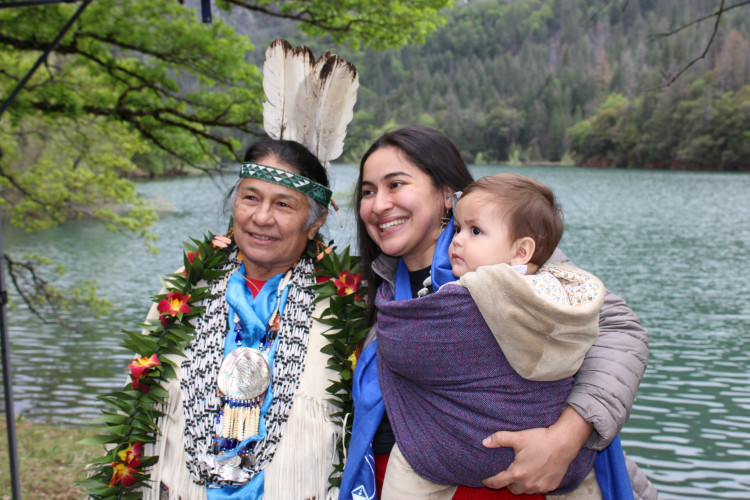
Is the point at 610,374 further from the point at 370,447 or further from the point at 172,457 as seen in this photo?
the point at 172,457

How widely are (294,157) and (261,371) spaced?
927mm

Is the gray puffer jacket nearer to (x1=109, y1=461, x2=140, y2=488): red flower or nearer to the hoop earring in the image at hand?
the hoop earring

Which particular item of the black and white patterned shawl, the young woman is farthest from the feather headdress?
the black and white patterned shawl

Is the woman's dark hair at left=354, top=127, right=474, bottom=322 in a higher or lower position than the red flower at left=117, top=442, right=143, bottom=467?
higher

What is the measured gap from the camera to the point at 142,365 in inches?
101

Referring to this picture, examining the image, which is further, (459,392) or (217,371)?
(217,371)

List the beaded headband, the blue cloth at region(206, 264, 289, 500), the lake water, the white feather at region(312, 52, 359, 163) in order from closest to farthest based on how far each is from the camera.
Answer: the blue cloth at region(206, 264, 289, 500), the beaded headband, the white feather at region(312, 52, 359, 163), the lake water

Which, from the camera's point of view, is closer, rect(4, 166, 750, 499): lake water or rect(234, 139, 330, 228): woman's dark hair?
rect(234, 139, 330, 228): woman's dark hair

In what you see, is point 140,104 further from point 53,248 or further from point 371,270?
point 53,248

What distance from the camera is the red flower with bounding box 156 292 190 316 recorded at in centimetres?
266

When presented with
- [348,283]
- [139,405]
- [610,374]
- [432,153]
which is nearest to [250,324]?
[348,283]

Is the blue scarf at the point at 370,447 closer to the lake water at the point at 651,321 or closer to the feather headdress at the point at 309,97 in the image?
the lake water at the point at 651,321

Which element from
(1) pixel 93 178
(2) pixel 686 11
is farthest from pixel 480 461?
(2) pixel 686 11

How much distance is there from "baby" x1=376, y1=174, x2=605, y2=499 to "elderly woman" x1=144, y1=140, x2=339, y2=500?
1.95 feet
